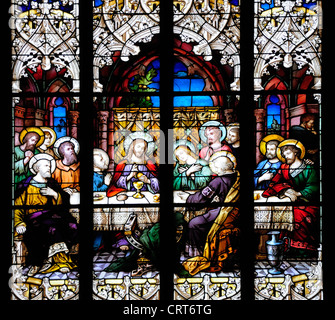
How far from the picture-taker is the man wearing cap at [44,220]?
180 inches

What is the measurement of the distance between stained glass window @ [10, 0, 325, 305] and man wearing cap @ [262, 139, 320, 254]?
0.05 feet

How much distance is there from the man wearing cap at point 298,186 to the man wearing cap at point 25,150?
2458 mm

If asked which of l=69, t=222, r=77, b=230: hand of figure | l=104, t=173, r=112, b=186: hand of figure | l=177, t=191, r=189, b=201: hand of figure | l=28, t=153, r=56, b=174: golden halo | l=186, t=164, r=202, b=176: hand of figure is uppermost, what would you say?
l=28, t=153, r=56, b=174: golden halo

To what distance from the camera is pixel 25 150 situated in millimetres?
4652

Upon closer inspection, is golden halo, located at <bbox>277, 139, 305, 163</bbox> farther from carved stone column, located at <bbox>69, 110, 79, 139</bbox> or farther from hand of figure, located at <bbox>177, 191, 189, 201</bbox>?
carved stone column, located at <bbox>69, 110, 79, 139</bbox>

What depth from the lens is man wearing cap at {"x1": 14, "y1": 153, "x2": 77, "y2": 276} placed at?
15.0 ft

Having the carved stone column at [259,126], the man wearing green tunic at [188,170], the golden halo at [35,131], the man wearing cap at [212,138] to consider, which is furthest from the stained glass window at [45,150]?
the carved stone column at [259,126]

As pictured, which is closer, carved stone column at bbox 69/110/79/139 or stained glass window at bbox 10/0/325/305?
stained glass window at bbox 10/0/325/305

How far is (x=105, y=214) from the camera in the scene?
4621 millimetres

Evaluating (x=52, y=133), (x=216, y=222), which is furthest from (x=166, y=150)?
(x=52, y=133)

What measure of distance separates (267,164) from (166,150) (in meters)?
1.07

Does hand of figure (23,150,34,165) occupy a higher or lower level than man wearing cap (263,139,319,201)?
higher

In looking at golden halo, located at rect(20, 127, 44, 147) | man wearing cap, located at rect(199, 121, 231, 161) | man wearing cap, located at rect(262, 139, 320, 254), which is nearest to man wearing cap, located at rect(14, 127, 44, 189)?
golden halo, located at rect(20, 127, 44, 147)
